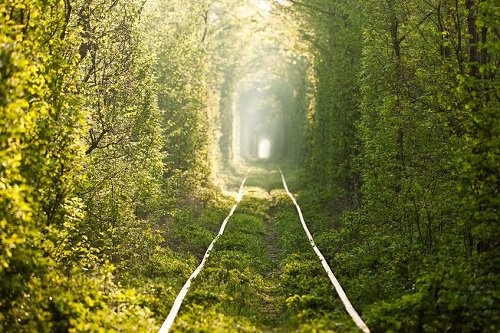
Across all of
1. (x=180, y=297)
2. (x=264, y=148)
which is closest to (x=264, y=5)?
(x=180, y=297)

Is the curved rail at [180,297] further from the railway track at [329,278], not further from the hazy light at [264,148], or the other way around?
the hazy light at [264,148]

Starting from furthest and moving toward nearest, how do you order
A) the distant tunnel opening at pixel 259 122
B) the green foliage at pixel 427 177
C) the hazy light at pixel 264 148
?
the hazy light at pixel 264 148, the distant tunnel opening at pixel 259 122, the green foliage at pixel 427 177

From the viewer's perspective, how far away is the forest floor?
8.60 metres

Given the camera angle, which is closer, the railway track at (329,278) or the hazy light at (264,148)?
the railway track at (329,278)

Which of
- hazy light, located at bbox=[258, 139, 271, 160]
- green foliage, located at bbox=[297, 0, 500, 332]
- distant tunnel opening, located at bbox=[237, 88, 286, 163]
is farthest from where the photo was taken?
hazy light, located at bbox=[258, 139, 271, 160]

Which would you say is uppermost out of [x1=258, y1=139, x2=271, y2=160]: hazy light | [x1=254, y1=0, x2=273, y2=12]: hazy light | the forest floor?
[x1=254, y1=0, x2=273, y2=12]: hazy light

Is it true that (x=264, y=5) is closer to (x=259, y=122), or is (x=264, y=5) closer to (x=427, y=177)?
(x=427, y=177)

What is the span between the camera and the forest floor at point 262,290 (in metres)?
8.60

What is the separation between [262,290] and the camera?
458 inches

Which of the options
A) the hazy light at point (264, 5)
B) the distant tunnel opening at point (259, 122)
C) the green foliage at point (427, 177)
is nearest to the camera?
the green foliage at point (427, 177)

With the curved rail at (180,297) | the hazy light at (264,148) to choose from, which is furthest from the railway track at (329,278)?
the hazy light at (264,148)

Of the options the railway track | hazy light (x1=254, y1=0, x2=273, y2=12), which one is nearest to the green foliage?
the railway track

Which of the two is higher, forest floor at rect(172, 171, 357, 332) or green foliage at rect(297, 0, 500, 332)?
green foliage at rect(297, 0, 500, 332)

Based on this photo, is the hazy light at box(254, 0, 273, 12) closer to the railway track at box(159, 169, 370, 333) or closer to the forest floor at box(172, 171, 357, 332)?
the forest floor at box(172, 171, 357, 332)
